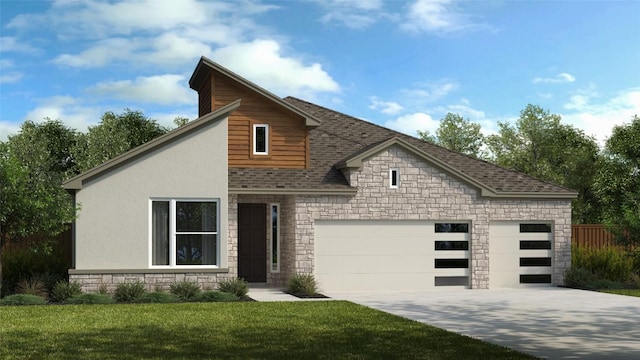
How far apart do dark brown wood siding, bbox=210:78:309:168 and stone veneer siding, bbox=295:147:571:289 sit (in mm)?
1825

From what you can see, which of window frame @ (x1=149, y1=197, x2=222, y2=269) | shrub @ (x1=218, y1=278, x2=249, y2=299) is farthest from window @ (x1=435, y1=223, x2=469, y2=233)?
window frame @ (x1=149, y1=197, x2=222, y2=269)

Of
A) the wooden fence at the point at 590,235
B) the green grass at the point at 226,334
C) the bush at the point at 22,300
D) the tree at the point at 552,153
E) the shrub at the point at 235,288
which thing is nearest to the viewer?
the green grass at the point at 226,334

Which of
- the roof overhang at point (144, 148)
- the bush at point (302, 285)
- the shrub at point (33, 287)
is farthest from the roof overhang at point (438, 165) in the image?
the shrub at point (33, 287)

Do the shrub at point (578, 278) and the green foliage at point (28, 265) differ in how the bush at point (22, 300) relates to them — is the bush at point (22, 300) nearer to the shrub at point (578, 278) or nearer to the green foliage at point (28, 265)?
the green foliage at point (28, 265)

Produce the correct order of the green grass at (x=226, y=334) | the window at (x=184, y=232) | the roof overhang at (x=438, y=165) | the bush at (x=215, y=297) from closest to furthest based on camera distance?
the green grass at (x=226, y=334) < the bush at (x=215, y=297) < the window at (x=184, y=232) < the roof overhang at (x=438, y=165)

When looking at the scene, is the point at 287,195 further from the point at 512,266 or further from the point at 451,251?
the point at 512,266

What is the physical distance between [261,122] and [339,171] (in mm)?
2807

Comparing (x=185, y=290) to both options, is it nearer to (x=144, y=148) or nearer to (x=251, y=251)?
(x=144, y=148)

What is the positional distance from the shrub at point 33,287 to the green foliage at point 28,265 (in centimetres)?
99

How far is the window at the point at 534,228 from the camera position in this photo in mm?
25141

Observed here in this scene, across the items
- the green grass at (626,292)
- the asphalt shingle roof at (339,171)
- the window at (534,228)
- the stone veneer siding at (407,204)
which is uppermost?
the asphalt shingle roof at (339,171)

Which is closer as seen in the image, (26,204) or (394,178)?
(26,204)

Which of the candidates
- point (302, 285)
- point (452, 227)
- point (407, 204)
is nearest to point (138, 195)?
point (302, 285)

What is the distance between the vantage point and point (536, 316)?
16578 mm
